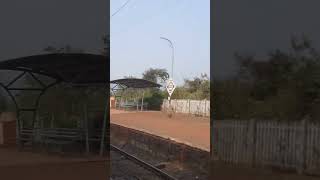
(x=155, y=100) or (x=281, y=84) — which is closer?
(x=281, y=84)

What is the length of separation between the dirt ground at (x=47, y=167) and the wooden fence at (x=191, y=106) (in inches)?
859

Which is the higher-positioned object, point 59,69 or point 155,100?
point 59,69

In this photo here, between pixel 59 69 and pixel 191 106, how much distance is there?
25.0 meters

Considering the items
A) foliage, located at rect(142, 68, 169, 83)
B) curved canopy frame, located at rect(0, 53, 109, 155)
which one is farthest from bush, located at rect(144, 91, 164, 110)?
curved canopy frame, located at rect(0, 53, 109, 155)

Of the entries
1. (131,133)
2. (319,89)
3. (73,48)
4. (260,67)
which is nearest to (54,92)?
(73,48)

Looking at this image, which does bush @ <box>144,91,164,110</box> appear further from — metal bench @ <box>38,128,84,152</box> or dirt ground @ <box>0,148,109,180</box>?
dirt ground @ <box>0,148,109,180</box>

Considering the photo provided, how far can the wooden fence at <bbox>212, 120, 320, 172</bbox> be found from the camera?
1167cm

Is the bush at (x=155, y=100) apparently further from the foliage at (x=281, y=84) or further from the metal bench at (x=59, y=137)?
the foliage at (x=281, y=84)

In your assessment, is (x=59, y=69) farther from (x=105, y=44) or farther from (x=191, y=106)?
(x=191, y=106)

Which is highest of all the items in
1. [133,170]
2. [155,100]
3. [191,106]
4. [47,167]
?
[155,100]

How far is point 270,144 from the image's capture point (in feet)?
41.9

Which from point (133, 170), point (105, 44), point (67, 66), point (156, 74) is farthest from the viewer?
point (156, 74)

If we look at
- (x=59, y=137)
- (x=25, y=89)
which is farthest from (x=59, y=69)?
(x=59, y=137)

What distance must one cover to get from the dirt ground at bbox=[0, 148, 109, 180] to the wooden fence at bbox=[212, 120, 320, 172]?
3.31 meters
